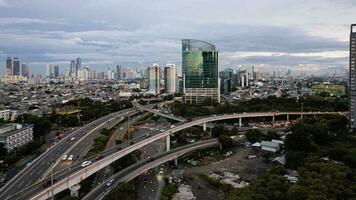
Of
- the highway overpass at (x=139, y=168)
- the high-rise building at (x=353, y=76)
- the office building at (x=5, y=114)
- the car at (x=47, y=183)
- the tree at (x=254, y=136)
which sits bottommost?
the highway overpass at (x=139, y=168)

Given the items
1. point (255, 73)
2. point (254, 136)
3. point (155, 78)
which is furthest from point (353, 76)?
point (255, 73)

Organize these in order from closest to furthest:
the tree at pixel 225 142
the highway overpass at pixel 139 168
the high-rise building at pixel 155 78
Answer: the highway overpass at pixel 139 168
the tree at pixel 225 142
the high-rise building at pixel 155 78

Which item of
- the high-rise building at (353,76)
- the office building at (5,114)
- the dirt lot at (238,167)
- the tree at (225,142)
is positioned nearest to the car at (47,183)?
the dirt lot at (238,167)

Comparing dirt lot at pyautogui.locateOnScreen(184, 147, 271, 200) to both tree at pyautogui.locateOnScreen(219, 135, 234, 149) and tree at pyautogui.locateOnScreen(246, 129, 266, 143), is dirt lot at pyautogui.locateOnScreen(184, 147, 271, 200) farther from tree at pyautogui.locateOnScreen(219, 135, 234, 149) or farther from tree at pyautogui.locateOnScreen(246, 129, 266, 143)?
tree at pyautogui.locateOnScreen(246, 129, 266, 143)

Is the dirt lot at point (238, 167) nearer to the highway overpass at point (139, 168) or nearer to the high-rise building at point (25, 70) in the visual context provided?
the highway overpass at point (139, 168)

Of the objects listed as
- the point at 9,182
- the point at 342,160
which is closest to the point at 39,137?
the point at 9,182

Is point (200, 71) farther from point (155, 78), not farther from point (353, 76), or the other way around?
point (155, 78)
